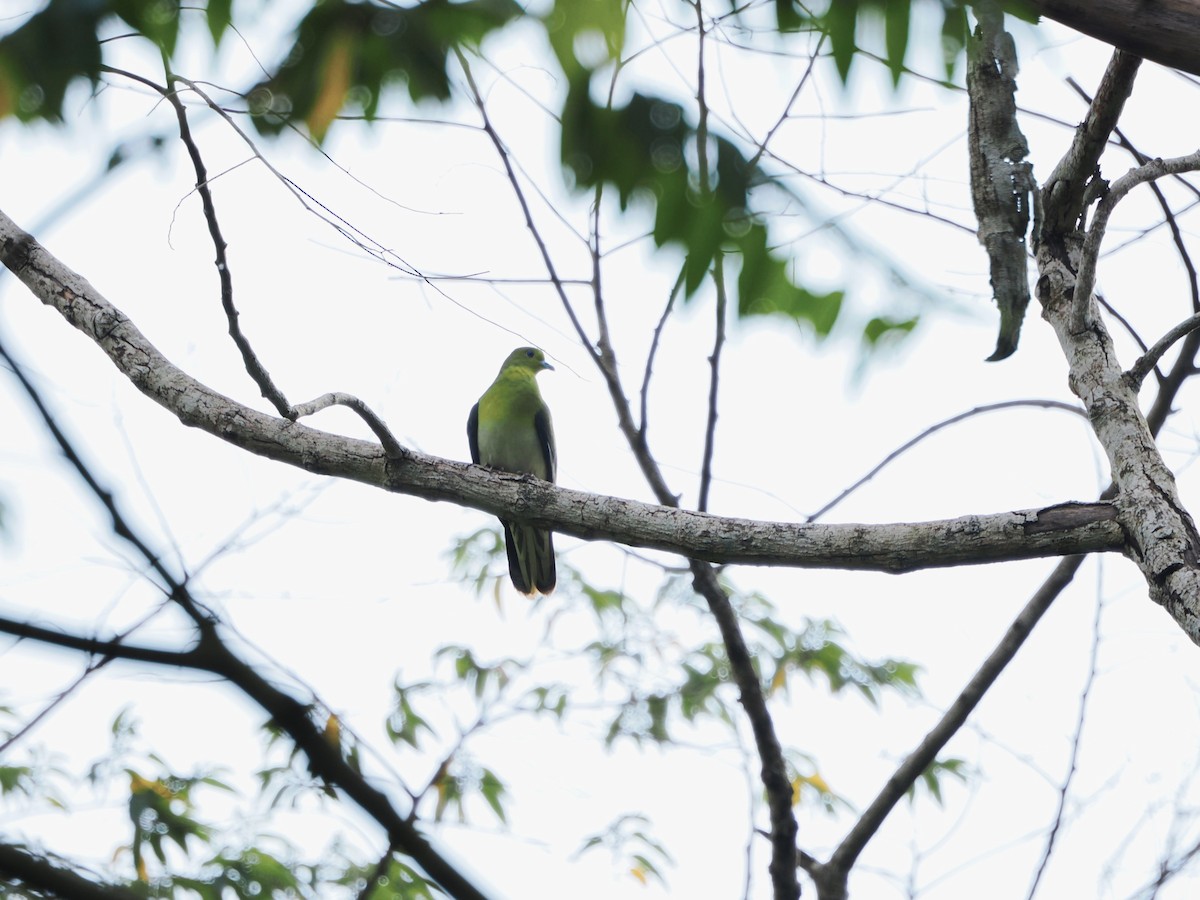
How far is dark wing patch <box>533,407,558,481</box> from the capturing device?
20.4ft

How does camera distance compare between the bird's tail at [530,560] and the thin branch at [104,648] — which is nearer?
the thin branch at [104,648]

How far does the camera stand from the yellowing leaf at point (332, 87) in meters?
1.04

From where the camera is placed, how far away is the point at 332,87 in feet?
3.45

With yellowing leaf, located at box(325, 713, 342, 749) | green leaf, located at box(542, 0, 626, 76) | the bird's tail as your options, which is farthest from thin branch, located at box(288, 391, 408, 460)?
the bird's tail

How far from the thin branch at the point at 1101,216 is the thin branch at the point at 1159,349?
196 mm

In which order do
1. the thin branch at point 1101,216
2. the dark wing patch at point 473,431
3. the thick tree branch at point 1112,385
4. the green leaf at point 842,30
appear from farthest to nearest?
the dark wing patch at point 473,431
the thin branch at point 1101,216
the thick tree branch at point 1112,385
the green leaf at point 842,30

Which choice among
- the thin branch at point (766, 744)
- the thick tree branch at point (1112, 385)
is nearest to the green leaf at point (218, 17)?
the thick tree branch at point (1112, 385)

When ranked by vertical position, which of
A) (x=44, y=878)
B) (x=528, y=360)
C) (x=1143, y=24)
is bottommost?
(x=44, y=878)

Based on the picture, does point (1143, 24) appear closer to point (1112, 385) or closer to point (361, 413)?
point (1112, 385)

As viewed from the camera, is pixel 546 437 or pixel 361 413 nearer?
pixel 361 413

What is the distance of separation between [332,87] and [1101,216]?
6.36ft

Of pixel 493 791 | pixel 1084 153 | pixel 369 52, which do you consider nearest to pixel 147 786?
pixel 493 791

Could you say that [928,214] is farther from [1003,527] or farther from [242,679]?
[242,679]

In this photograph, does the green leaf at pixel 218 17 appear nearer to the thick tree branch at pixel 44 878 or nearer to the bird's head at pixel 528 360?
the thick tree branch at pixel 44 878
